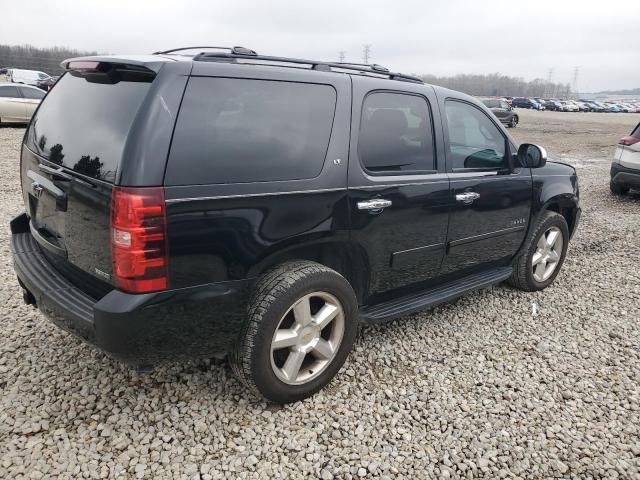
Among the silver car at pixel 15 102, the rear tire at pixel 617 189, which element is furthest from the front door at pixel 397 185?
the silver car at pixel 15 102

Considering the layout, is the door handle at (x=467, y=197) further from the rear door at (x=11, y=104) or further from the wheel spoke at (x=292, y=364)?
the rear door at (x=11, y=104)

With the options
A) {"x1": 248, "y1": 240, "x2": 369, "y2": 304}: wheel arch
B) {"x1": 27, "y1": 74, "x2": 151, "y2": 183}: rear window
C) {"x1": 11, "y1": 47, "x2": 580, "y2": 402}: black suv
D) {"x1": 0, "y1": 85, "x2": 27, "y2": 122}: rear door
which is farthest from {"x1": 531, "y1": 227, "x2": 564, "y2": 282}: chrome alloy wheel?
{"x1": 0, "y1": 85, "x2": 27, "y2": 122}: rear door

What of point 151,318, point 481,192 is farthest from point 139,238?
point 481,192

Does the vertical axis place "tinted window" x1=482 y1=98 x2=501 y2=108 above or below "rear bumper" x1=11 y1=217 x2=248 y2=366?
above

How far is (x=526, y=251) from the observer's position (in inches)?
173

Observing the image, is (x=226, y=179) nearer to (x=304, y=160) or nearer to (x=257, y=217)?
(x=257, y=217)

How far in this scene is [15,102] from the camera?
14.9m

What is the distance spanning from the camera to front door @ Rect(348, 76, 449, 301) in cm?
292

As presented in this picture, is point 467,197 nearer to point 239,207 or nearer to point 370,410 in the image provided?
point 370,410

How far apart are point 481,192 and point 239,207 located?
2.03 meters

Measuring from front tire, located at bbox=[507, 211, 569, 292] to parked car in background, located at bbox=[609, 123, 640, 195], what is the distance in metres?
4.59

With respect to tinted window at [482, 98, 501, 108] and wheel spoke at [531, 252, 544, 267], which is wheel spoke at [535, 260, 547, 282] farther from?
tinted window at [482, 98, 501, 108]

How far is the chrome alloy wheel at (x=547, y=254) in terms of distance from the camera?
456 centimetres

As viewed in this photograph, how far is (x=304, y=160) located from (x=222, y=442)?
4.99 feet
